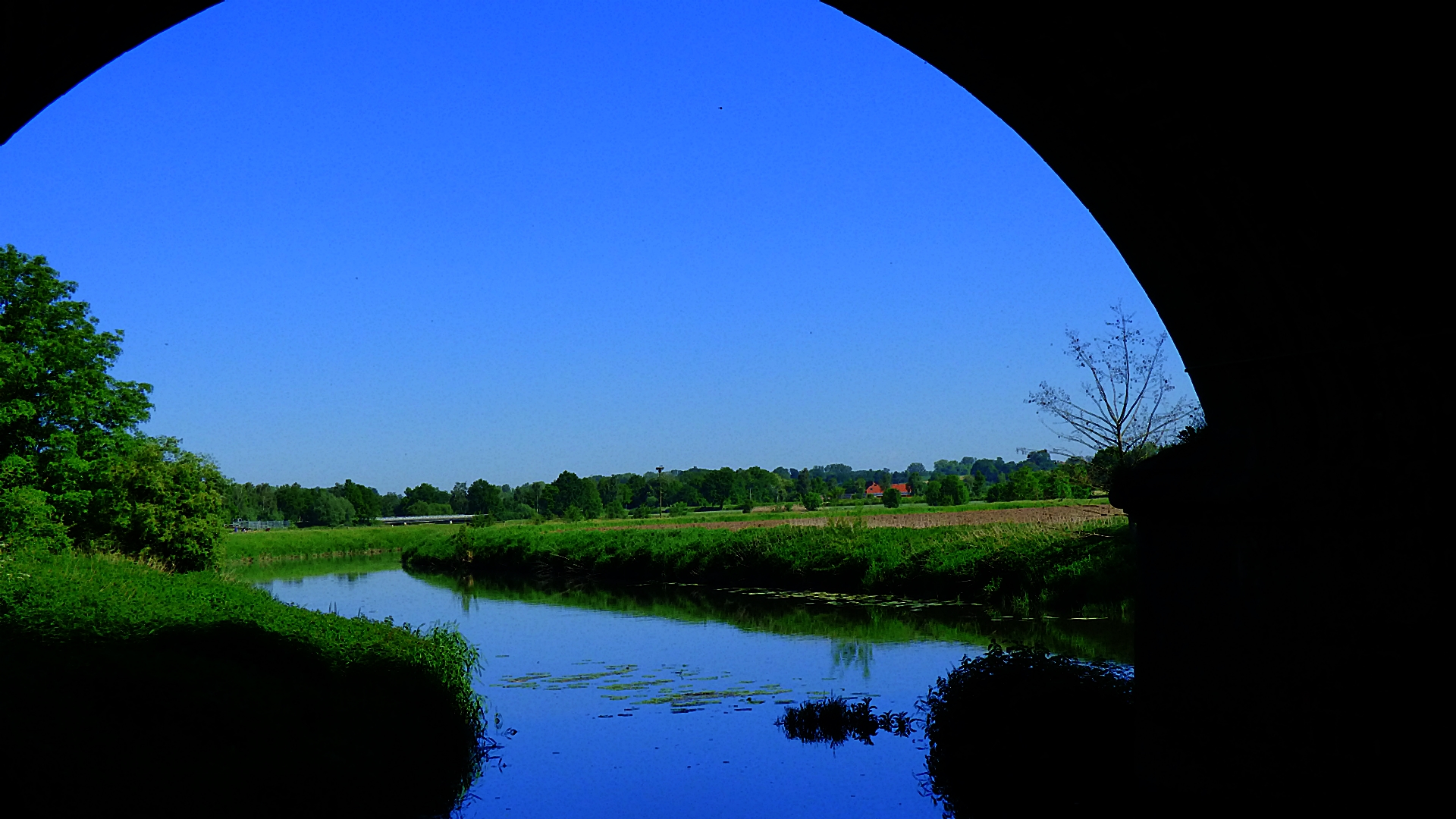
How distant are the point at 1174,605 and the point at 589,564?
31820 millimetres

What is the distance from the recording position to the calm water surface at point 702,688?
957cm

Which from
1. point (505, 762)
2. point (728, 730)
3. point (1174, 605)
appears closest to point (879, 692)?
point (728, 730)

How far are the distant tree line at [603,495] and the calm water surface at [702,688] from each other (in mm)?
43961

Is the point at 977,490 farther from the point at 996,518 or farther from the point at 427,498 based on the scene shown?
the point at 427,498

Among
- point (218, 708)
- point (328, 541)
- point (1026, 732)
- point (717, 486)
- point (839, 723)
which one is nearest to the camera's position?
point (218, 708)

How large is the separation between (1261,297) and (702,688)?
33.8 ft

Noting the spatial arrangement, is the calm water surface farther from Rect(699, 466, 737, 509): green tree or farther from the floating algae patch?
Rect(699, 466, 737, 509): green tree

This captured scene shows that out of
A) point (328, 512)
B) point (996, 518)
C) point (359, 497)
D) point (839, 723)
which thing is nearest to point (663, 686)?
point (839, 723)

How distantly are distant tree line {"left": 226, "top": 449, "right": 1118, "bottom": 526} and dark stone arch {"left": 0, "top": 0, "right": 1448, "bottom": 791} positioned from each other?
195ft

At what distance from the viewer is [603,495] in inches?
3917

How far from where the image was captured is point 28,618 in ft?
32.4

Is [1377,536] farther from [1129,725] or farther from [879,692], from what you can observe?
[879,692]

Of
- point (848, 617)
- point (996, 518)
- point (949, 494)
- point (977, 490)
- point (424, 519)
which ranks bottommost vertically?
point (848, 617)

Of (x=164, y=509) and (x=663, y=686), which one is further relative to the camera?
(x=164, y=509)
